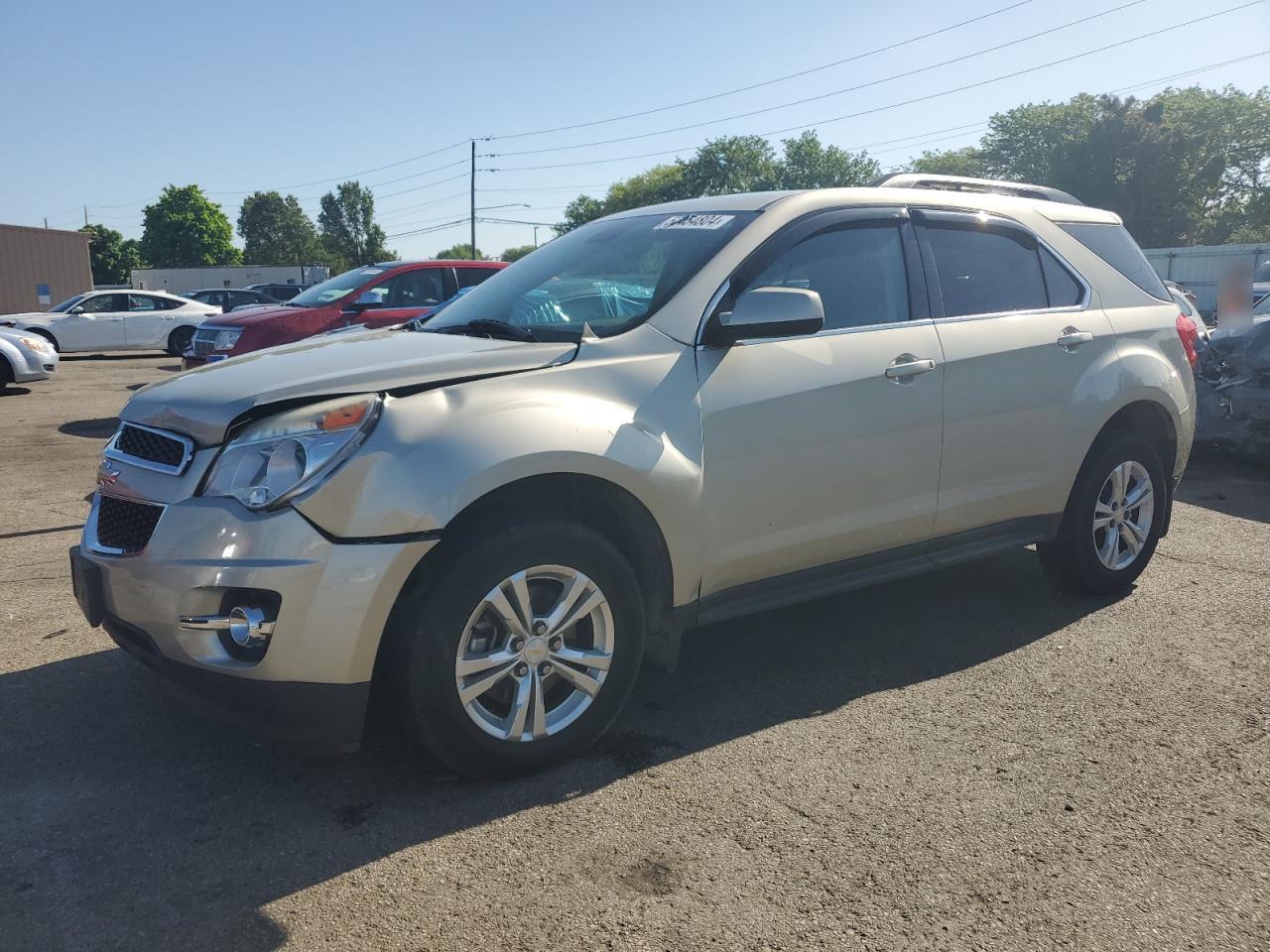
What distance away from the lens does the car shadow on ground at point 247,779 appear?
2.54m

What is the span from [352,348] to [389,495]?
3.33 ft

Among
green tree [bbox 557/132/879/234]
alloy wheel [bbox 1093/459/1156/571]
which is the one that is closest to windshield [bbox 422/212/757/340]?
alloy wheel [bbox 1093/459/1156/571]

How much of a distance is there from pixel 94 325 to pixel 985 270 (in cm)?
2260

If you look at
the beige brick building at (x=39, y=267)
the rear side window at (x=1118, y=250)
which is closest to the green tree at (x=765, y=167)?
the beige brick building at (x=39, y=267)

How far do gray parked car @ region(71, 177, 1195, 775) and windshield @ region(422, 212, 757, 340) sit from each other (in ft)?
0.06

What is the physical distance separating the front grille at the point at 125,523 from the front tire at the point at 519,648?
80 cm

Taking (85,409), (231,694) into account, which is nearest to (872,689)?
(231,694)

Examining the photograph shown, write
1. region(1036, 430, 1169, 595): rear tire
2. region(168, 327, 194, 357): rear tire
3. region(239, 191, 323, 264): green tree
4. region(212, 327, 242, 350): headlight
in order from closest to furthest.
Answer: region(1036, 430, 1169, 595): rear tire
region(212, 327, 242, 350): headlight
region(168, 327, 194, 357): rear tire
region(239, 191, 323, 264): green tree

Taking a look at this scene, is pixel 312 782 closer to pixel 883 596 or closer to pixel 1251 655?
pixel 883 596

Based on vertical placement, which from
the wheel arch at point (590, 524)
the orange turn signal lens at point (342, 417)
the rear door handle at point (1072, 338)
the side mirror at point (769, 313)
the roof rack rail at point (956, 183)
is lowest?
the wheel arch at point (590, 524)

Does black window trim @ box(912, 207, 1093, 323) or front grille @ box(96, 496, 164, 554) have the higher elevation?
black window trim @ box(912, 207, 1093, 323)

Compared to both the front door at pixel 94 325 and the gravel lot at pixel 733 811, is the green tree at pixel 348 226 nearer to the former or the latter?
the front door at pixel 94 325

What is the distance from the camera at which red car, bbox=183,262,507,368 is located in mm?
9922

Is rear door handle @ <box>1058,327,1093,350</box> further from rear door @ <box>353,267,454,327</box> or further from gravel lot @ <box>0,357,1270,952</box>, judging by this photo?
rear door @ <box>353,267,454,327</box>
